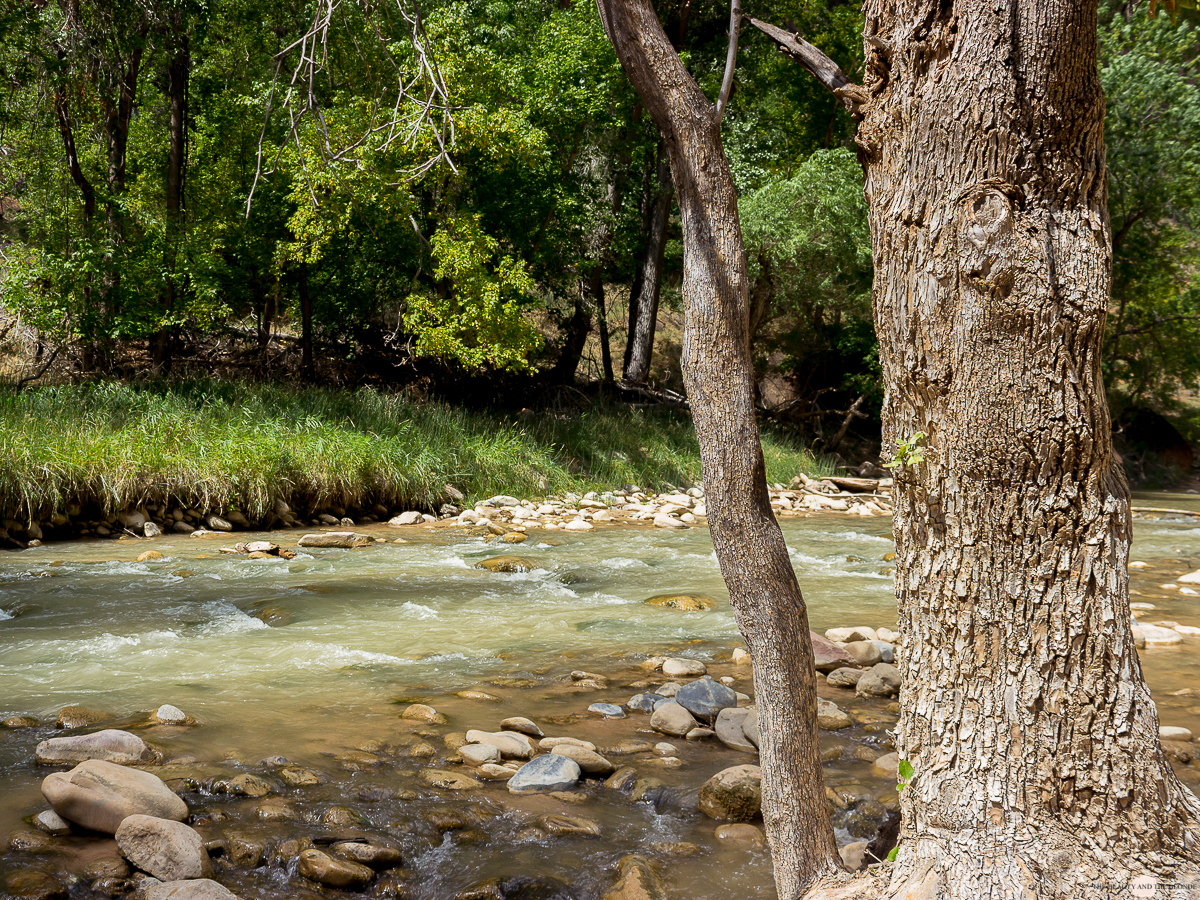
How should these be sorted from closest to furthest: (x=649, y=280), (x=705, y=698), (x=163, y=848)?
(x=163, y=848)
(x=705, y=698)
(x=649, y=280)

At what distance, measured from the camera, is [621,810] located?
3.24 metres

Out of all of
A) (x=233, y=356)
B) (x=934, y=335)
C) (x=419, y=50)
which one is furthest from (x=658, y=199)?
(x=934, y=335)

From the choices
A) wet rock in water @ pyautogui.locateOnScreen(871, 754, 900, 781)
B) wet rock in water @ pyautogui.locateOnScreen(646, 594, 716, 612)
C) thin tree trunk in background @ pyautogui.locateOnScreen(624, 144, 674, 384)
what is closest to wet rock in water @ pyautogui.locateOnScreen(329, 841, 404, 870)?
wet rock in water @ pyautogui.locateOnScreen(871, 754, 900, 781)

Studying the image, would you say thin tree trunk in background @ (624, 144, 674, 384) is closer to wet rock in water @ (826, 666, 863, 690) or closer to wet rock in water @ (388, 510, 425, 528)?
wet rock in water @ (388, 510, 425, 528)

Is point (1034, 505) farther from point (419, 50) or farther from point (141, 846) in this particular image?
point (141, 846)

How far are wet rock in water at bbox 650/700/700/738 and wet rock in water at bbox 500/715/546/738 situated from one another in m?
0.55

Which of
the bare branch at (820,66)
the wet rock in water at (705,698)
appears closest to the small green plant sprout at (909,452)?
the bare branch at (820,66)

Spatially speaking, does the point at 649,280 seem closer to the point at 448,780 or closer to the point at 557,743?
the point at 557,743

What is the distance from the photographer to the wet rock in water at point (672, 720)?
13.2 feet

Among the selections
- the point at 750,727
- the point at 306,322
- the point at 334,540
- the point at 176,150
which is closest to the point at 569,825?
the point at 750,727

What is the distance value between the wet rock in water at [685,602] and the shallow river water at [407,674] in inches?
4.6

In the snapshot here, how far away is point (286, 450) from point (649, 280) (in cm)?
961

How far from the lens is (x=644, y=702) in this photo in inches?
171

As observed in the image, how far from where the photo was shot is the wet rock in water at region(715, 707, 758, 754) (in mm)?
3869
